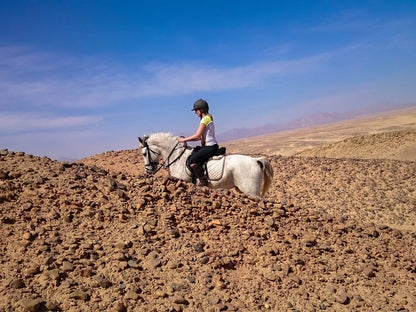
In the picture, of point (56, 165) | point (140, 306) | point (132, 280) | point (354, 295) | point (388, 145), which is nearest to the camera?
point (140, 306)

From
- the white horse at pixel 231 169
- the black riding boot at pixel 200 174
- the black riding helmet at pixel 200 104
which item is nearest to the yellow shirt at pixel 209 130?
the black riding helmet at pixel 200 104

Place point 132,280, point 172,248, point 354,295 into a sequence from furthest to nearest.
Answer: point 172,248
point 354,295
point 132,280

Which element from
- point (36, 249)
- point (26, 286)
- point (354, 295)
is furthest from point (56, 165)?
point (354, 295)

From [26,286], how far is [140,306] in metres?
1.51

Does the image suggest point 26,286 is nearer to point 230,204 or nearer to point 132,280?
point 132,280

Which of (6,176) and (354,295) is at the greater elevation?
(6,176)

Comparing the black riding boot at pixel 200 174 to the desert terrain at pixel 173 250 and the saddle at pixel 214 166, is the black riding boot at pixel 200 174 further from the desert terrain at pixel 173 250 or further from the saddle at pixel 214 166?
the desert terrain at pixel 173 250

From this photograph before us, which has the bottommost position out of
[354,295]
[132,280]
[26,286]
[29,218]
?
[354,295]

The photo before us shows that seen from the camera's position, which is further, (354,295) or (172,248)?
(172,248)

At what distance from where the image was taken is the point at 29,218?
559 cm

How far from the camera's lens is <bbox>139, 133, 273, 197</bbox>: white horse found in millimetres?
8625

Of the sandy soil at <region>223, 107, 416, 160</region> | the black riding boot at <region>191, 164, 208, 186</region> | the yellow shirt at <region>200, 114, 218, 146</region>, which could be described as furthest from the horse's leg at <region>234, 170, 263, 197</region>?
the sandy soil at <region>223, 107, 416, 160</region>

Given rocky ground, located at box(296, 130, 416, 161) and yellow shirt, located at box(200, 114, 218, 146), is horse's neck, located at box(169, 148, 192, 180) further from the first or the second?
rocky ground, located at box(296, 130, 416, 161)

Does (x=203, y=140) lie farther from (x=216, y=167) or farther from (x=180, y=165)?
(x=180, y=165)
